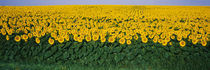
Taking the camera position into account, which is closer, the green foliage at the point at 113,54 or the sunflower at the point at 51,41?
the green foliage at the point at 113,54

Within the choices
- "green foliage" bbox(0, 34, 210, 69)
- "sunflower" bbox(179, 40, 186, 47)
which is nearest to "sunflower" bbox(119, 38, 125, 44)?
"green foliage" bbox(0, 34, 210, 69)

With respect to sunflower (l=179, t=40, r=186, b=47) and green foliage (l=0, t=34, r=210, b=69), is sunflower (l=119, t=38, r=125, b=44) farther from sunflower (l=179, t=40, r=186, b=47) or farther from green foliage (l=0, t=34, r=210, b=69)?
sunflower (l=179, t=40, r=186, b=47)

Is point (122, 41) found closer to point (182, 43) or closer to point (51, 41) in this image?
point (182, 43)

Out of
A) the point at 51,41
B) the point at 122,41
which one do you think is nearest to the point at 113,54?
the point at 122,41

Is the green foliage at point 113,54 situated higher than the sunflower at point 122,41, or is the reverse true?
the sunflower at point 122,41

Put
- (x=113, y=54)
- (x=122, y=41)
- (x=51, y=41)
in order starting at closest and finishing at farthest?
(x=113, y=54), (x=122, y=41), (x=51, y=41)

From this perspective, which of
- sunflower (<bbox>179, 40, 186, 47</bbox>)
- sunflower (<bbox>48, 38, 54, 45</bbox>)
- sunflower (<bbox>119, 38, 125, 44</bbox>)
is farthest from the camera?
sunflower (<bbox>48, 38, 54, 45</bbox>)

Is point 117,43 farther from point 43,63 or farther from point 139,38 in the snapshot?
point 43,63

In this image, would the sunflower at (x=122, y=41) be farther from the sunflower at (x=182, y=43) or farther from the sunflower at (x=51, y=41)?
the sunflower at (x=51, y=41)

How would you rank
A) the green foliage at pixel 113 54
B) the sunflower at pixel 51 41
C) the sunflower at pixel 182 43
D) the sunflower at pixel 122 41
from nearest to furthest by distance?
the green foliage at pixel 113 54 → the sunflower at pixel 182 43 → the sunflower at pixel 122 41 → the sunflower at pixel 51 41

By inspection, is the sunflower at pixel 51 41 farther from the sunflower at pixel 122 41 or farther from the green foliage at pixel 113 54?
the sunflower at pixel 122 41

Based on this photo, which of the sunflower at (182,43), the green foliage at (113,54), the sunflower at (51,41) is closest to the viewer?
the green foliage at (113,54)

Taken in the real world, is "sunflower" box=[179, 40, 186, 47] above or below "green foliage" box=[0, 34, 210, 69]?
above

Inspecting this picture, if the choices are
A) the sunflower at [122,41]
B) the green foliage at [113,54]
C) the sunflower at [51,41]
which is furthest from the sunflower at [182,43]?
the sunflower at [51,41]
